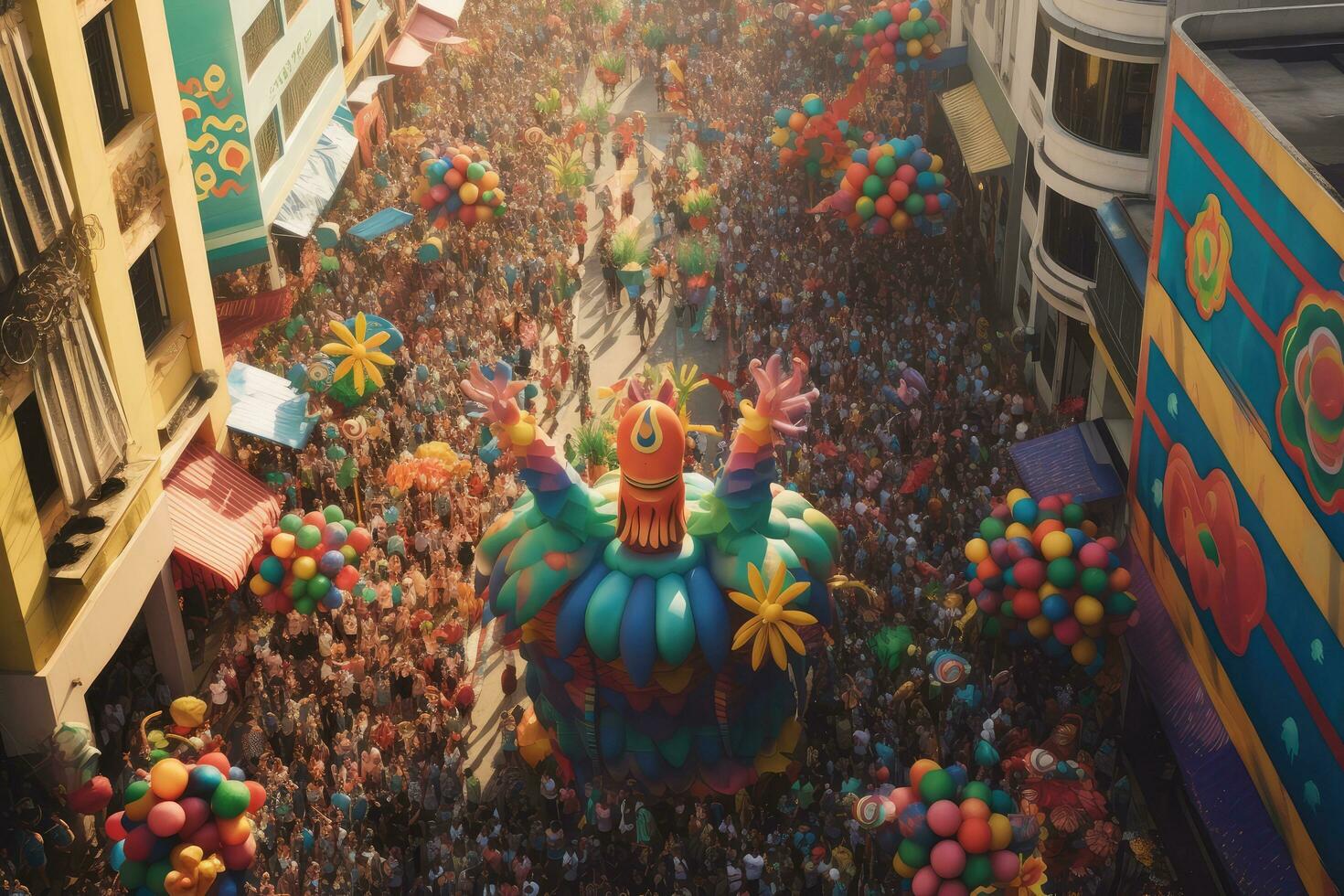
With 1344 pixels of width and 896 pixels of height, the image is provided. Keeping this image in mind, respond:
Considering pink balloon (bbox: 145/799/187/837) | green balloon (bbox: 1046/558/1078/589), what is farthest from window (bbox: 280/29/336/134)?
green balloon (bbox: 1046/558/1078/589)

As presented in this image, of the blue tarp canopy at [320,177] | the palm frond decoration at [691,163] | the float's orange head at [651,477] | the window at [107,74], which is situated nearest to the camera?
the float's orange head at [651,477]

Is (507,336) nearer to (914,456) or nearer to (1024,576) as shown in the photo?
(914,456)

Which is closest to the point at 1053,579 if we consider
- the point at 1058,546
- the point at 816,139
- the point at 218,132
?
the point at 1058,546

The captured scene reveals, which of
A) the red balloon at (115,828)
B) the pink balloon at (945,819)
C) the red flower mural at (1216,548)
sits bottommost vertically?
the red balloon at (115,828)

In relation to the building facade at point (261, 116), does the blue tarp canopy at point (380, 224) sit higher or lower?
lower

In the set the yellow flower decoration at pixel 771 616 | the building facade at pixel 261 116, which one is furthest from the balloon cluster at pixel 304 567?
the building facade at pixel 261 116

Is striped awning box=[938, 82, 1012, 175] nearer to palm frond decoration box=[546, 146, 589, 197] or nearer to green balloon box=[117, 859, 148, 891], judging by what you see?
palm frond decoration box=[546, 146, 589, 197]

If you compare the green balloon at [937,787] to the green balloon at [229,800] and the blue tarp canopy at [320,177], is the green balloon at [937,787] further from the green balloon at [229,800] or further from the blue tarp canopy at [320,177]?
the blue tarp canopy at [320,177]
